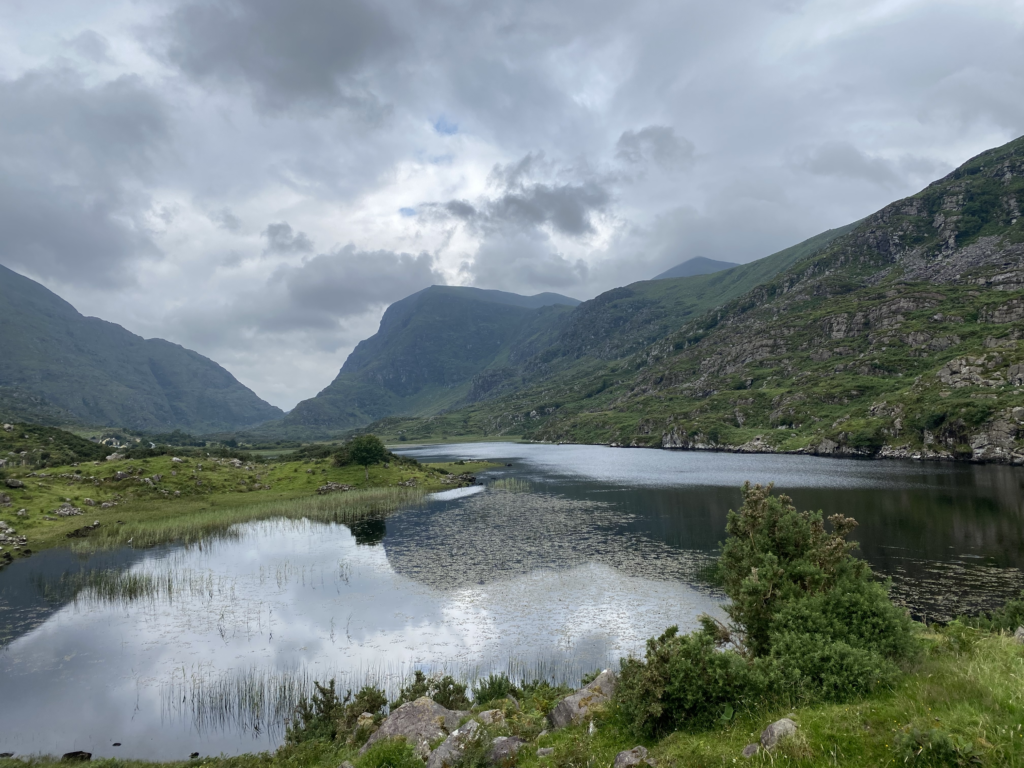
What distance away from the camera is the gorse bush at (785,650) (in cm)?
1421

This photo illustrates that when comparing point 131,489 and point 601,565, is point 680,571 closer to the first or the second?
point 601,565

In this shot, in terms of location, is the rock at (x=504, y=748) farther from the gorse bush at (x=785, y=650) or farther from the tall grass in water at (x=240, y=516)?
the tall grass in water at (x=240, y=516)

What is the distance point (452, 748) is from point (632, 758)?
6.97 m

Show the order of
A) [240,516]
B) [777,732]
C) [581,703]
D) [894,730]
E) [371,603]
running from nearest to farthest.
→ [894,730] < [777,732] < [581,703] < [371,603] < [240,516]

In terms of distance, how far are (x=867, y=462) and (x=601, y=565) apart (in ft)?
378

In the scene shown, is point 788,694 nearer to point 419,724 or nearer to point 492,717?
point 492,717

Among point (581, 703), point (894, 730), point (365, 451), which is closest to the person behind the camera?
point (894, 730)

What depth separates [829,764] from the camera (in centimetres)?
1045

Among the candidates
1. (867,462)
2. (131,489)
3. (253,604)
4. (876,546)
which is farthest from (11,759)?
(867,462)

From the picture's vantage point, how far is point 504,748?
16641mm

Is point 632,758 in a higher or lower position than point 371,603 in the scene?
higher

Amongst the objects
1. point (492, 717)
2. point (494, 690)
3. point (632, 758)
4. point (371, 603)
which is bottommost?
point (371, 603)

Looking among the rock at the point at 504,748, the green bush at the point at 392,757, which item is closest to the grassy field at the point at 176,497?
the green bush at the point at 392,757

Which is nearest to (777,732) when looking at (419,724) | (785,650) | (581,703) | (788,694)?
(788,694)
